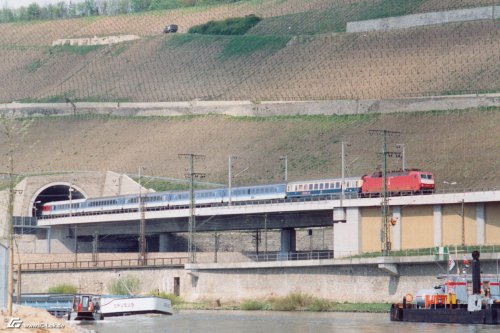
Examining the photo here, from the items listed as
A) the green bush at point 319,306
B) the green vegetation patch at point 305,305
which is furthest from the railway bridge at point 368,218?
the green bush at point 319,306

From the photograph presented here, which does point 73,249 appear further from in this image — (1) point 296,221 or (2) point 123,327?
(2) point 123,327

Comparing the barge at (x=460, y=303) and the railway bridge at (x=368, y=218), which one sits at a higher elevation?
the railway bridge at (x=368, y=218)

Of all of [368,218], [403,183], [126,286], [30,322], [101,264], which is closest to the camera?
[30,322]

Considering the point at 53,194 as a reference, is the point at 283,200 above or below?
below

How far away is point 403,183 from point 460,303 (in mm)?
31327

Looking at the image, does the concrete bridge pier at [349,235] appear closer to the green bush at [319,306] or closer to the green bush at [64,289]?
the green bush at [319,306]

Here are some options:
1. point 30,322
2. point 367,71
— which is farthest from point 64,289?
point 367,71

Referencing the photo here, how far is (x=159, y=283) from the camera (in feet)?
367

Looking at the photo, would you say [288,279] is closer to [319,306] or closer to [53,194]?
[319,306]

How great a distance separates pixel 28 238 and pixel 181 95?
58616mm

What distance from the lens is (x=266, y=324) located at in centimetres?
8200

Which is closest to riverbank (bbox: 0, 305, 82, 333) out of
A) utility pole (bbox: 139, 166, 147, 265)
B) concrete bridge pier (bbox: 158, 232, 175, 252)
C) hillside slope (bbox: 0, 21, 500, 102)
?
utility pole (bbox: 139, 166, 147, 265)

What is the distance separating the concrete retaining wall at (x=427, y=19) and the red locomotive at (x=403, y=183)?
74.8 metres

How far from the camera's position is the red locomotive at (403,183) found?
4313 inches
